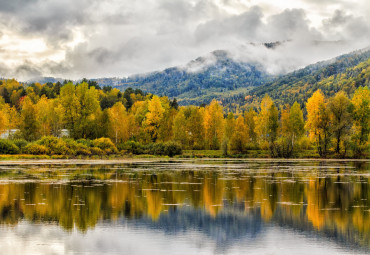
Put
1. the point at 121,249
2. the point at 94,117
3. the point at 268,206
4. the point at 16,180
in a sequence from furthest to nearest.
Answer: the point at 94,117 → the point at 16,180 → the point at 268,206 → the point at 121,249

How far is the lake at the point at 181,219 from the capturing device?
14.7 metres

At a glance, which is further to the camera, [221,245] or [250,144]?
[250,144]

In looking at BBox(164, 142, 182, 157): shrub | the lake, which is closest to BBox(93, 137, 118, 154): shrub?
BBox(164, 142, 182, 157): shrub

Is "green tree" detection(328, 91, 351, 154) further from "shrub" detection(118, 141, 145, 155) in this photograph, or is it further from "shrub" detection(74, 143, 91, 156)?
"shrub" detection(74, 143, 91, 156)

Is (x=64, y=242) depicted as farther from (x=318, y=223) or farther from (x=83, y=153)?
(x=83, y=153)

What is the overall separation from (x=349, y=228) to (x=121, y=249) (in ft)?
31.8

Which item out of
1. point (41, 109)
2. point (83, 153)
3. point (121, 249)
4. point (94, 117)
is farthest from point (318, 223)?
point (41, 109)

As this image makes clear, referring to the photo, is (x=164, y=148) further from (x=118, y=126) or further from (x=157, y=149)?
(x=118, y=126)

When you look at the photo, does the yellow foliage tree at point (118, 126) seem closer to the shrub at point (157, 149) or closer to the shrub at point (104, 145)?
the shrub at point (157, 149)

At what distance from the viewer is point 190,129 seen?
105625 millimetres

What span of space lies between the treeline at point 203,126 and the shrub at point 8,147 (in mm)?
16719

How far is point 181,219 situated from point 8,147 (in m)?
56.4

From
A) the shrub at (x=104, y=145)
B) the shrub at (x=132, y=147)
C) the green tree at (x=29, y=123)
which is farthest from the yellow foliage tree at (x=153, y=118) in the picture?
the green tree at (x=29, y=123)

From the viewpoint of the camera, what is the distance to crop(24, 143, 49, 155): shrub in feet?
227
